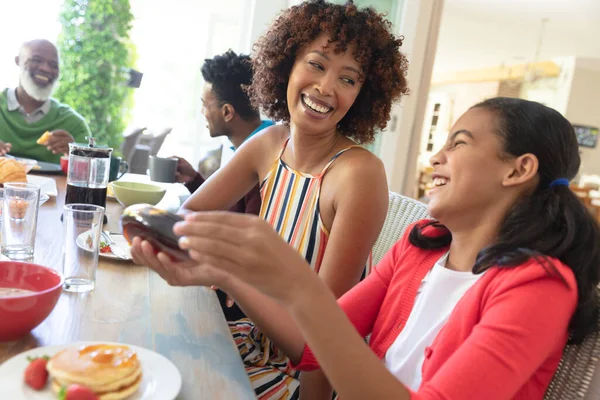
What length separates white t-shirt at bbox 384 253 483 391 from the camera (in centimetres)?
96

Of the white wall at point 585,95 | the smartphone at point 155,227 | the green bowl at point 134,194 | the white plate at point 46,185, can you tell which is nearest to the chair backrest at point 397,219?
the green bowl at point 134,194

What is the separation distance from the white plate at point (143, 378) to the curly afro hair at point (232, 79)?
1617 mm

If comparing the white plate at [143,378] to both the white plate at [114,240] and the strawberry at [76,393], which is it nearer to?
the strawberry at [76,393]

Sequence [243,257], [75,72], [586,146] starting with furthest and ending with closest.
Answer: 1. [586,146]
2. [75,72]
3. [243,257]

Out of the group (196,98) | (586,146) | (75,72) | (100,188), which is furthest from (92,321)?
(586,146)

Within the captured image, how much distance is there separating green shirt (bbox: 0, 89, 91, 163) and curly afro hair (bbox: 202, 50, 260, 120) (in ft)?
3.57

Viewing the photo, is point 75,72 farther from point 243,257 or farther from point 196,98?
point 243,257

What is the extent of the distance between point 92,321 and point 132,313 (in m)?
0.07

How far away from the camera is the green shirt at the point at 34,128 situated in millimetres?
2900

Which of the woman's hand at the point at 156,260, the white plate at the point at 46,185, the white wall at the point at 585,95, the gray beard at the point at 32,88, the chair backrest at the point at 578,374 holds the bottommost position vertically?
the white plate at the point at 46,185

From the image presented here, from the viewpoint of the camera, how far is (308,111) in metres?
1.48

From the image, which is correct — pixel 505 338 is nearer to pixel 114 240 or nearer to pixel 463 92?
pixel 114 240

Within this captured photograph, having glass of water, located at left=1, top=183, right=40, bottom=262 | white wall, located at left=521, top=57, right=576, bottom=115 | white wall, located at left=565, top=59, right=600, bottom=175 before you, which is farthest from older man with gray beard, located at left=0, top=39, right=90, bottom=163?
white wall, located at left=565, top=59, right=600, bottom=175

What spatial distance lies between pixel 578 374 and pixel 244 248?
52 cm
